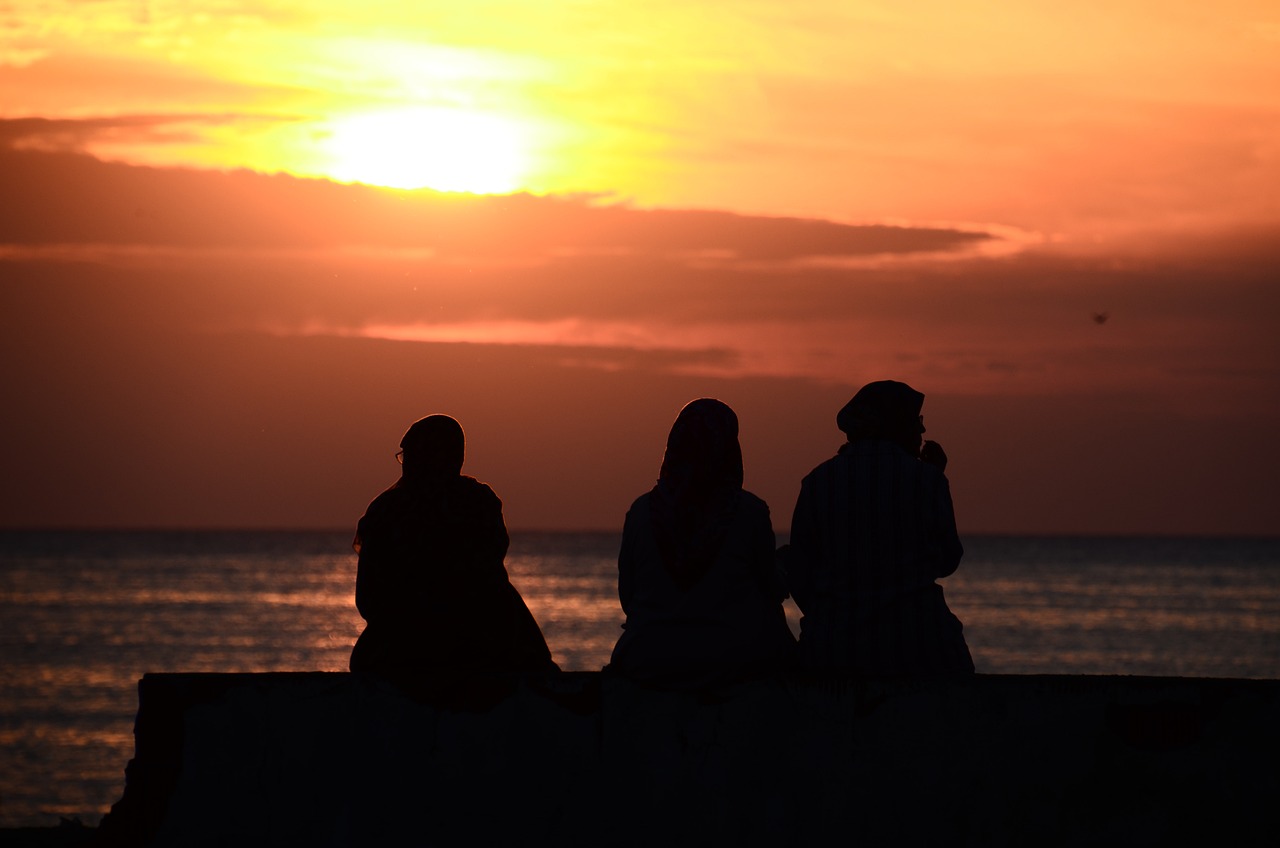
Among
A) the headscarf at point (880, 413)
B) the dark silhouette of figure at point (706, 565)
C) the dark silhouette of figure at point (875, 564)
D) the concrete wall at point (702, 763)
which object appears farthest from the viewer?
the headscarf at point (880, 413)

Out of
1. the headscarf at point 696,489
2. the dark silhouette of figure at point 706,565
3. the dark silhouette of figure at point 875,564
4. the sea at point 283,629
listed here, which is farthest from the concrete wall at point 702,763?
the sea at point 283,629

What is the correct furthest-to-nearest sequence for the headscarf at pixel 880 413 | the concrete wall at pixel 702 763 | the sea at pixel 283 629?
the sea at pixel 283 629 < the headscarf at pixel 880 413 < the concrete wall at pixel 702 763

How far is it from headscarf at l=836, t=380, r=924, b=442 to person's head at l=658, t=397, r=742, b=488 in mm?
691

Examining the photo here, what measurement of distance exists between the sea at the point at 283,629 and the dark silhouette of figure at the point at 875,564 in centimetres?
1486

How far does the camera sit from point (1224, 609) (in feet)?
279

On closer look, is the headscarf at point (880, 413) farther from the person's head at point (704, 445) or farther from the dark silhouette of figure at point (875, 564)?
the person's head at point (704, 445)

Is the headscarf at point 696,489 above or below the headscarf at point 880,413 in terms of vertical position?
below

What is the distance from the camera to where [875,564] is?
5.81m

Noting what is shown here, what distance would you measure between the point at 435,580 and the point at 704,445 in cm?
126

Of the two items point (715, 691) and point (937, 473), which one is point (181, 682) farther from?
point (937, 473)

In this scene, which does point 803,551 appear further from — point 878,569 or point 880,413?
point 880,413

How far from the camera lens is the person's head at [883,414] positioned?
238 inches

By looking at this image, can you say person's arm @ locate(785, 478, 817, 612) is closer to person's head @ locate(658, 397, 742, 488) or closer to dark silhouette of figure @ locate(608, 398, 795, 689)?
dark silhouette of figure @ locate(608, 398, 795, 689)

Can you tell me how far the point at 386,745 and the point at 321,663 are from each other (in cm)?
5663
